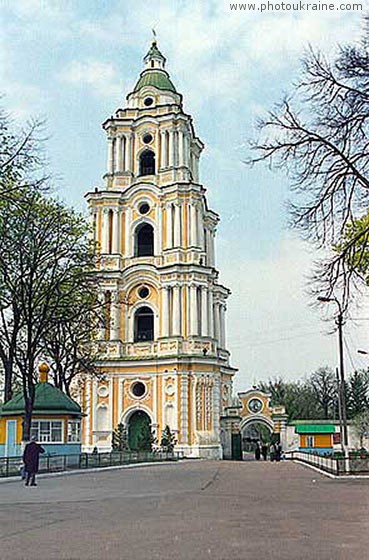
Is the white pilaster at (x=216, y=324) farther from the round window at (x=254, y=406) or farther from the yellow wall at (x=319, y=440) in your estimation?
the yellow wall at (x=319, y=440)

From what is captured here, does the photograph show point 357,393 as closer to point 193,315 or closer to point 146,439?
point 193,315

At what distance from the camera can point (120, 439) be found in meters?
50.3

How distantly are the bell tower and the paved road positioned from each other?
3123cm

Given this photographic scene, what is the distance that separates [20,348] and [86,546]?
27462 mm

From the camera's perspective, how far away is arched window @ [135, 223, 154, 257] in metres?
57.3

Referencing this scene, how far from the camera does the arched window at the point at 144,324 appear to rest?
5556cm

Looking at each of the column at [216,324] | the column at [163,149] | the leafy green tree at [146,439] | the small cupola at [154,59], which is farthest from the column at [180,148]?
the leafy green tree at [146,439]

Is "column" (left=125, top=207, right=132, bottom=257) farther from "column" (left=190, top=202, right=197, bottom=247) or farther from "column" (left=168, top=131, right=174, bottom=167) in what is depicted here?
"column" (left=190, top=202, right=197, bottom=247)

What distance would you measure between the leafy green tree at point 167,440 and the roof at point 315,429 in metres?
10.3

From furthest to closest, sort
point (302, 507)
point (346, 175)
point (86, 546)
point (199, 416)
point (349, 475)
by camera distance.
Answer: point (199, 416) → point (349, 475) → point (346, 175) → point (302, 507) → point (86, 546)

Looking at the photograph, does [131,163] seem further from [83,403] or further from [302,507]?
[302,507]

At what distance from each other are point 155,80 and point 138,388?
25.8 metres

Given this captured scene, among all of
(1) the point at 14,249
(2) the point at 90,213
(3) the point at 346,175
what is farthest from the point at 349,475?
(2) the point at 90,213

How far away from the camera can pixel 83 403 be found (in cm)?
5391
